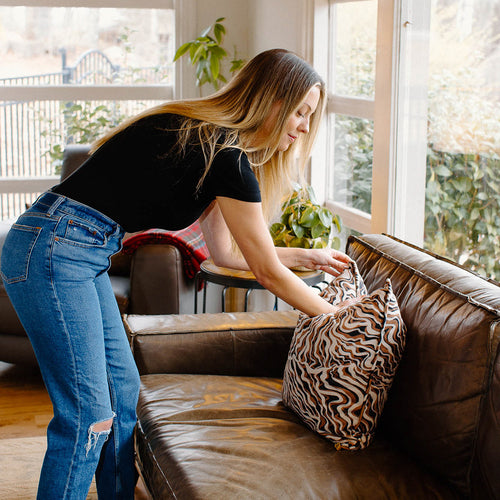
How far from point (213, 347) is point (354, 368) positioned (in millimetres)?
627

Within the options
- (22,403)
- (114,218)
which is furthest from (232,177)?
(22,403)

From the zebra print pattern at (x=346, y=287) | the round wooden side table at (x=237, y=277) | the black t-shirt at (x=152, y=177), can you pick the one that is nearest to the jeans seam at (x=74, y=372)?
the black t-shirt at (x=152, y=177)

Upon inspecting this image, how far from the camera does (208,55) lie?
3969 millimetres

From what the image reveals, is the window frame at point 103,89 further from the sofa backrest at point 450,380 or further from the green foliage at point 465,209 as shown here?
the sofa backrest at point 450,380

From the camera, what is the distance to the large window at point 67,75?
164 inches

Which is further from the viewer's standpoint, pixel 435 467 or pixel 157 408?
pixel 157 408

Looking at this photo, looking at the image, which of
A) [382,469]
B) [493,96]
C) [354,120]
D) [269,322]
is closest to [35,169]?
[354,120]

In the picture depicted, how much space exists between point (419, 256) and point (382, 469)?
0.59m

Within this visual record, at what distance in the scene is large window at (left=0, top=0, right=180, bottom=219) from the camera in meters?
4.17

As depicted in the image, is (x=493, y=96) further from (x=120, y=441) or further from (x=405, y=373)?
(x=120, y=441)

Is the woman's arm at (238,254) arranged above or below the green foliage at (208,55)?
below

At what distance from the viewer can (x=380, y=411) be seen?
154cm

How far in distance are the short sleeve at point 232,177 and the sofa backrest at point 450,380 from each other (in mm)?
462

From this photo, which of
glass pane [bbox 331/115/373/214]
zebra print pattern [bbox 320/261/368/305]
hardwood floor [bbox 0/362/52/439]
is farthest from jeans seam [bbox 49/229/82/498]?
glass pane [bbox 331/115/373/214]
